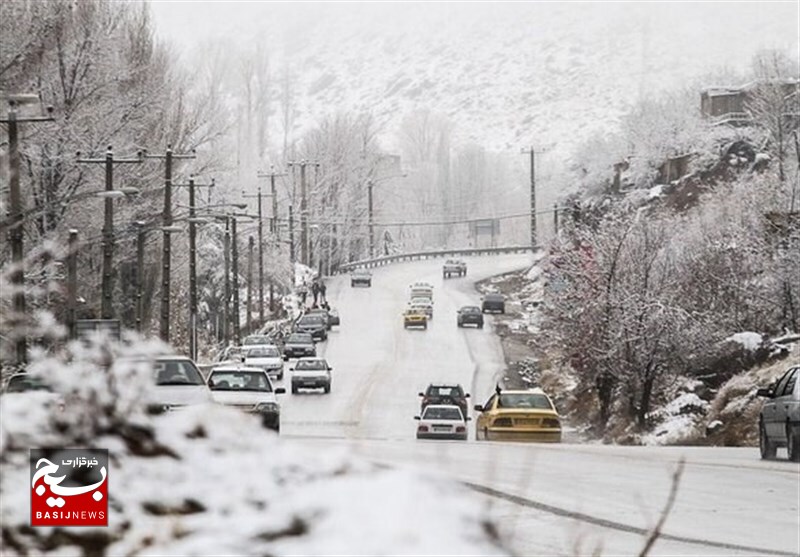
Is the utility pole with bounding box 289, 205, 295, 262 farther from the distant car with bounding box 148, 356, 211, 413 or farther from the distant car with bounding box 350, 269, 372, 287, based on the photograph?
the distant car with bounding box 148, 356, 211, 413

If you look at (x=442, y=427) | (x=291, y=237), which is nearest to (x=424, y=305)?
(x=291, y=237)

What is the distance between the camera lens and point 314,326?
87.2 meters

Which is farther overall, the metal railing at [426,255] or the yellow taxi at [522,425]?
the metal railing at [426,255]

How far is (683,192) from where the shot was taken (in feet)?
333

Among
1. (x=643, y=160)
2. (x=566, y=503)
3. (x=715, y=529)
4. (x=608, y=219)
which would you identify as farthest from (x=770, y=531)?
(x=643, y=160)

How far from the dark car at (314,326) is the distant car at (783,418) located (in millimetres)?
58198

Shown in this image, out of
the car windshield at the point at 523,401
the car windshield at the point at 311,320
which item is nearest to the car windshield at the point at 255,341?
the car windshield at the point at 311,320

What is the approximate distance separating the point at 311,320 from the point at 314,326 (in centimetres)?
130

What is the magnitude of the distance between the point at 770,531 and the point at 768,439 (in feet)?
35.4

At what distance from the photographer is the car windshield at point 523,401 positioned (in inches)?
1404

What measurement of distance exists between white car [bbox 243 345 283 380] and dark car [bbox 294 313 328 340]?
59.5 feet

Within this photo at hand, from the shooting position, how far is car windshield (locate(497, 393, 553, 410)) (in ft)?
117

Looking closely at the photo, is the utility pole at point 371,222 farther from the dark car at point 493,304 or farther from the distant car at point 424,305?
the distant car at point 424,305

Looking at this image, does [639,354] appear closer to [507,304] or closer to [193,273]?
[193,273]
